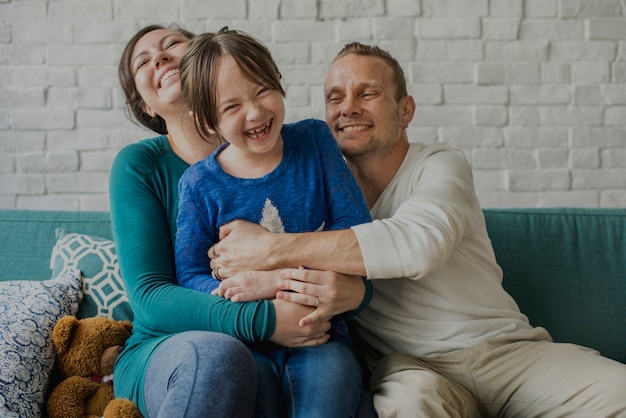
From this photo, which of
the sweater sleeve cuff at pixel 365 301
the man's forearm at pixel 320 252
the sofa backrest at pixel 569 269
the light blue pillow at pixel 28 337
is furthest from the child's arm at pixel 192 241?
the sofa backrest at pixel 569 269

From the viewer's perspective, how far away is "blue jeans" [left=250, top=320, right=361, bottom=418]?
4.53ft

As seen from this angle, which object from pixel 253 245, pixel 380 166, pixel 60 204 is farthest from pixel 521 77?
pixel 60 204

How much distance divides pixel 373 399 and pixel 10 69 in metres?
2.03

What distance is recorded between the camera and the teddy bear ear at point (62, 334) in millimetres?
1752

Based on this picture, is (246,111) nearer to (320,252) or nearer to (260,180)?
(260,180)

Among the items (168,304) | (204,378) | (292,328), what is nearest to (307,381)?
(292,328)

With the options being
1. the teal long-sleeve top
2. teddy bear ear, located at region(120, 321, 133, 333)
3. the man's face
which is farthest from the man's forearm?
teddy bear ear, located at region(120, 321, 133, 333)

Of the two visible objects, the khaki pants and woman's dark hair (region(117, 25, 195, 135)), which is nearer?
the khaki pants

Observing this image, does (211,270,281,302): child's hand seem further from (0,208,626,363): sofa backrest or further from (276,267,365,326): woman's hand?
(0,208,626,363): sofa backrest

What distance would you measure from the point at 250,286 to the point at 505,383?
636 millimetres

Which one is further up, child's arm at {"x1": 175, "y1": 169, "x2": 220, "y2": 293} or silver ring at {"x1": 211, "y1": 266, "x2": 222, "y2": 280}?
child's arm at {"x1": 175, "y1": 169, "x2": 220, "y2": 293}

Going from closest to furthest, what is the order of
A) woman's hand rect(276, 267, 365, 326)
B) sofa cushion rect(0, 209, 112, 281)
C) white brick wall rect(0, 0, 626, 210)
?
woman's hand rect(276, 267, 365, 326) → sofa cushion rect(0, 209, 112, 281) → white brick wall rect(0, 0, 626, 210)

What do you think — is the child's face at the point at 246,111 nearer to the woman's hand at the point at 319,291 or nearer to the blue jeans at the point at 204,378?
the woman's hand at the point at 319,291

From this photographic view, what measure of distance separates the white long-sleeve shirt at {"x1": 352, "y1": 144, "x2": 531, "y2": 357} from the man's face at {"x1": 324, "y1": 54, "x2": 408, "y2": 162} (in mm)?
106
